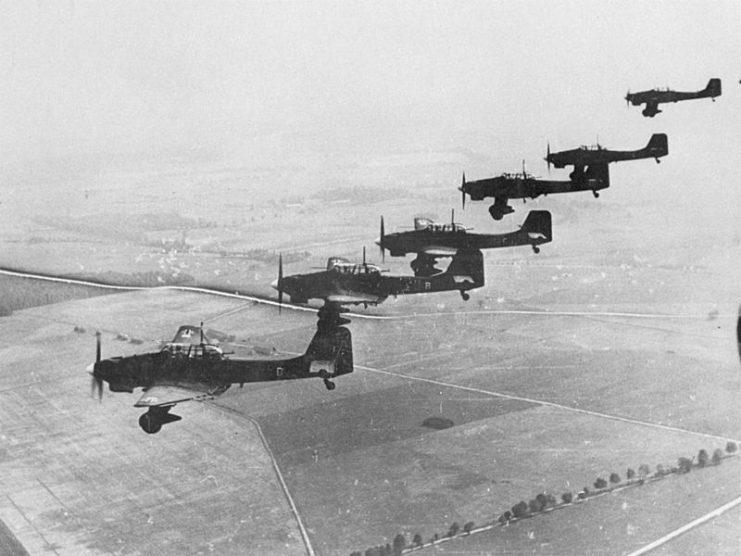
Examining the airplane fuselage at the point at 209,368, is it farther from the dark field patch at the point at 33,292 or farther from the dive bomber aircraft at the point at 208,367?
the dark field patch at the point at 33,292

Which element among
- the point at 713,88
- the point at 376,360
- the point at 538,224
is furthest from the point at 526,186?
the point at 376,360

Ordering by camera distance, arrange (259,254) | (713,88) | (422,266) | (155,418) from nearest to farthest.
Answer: (713,88) → (155,418) → (422,266) → (259,254)

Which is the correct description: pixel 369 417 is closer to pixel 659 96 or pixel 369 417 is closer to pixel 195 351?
pixel 195 351

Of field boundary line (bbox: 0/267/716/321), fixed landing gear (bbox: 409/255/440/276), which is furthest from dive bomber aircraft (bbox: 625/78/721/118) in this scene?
field boundary line (bbox: 0/267/716/321)

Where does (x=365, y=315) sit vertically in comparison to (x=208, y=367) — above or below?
below

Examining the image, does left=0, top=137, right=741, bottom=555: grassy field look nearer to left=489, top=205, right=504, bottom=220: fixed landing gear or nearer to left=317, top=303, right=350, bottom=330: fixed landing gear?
left=317, top=303, right=350, bottom=330: fixed landing gear
